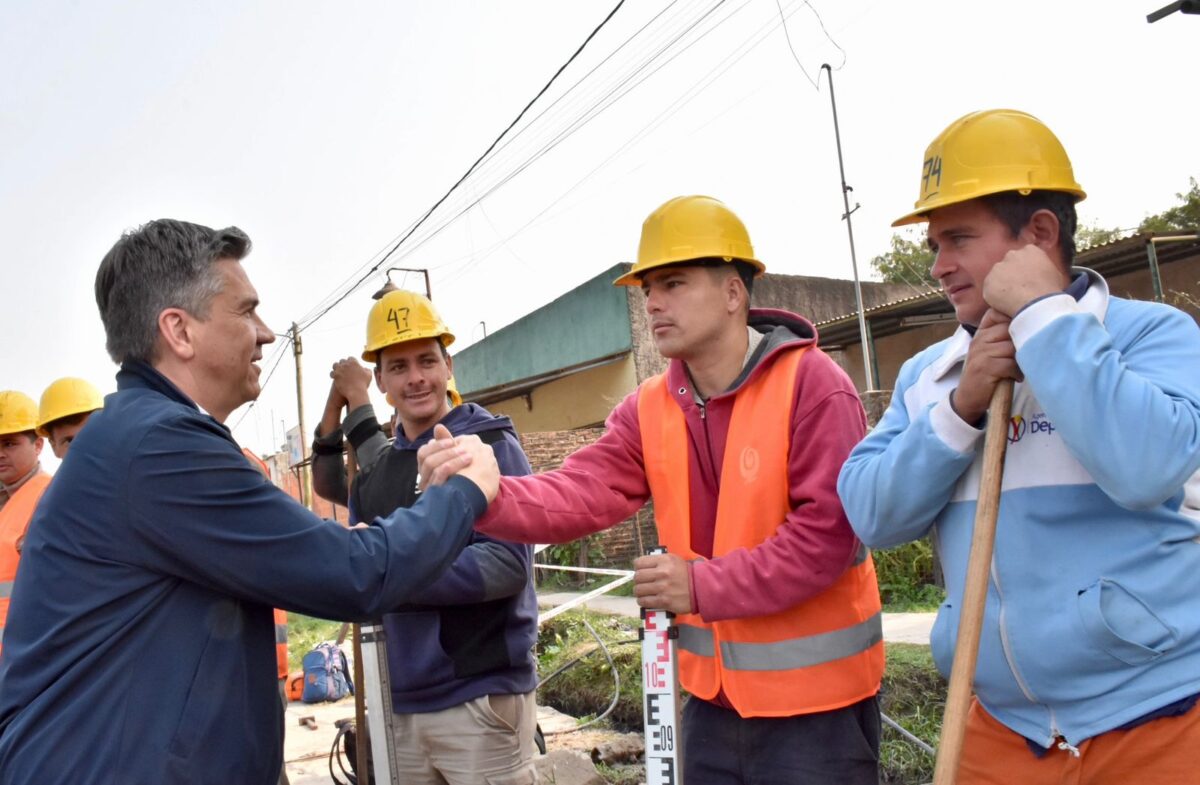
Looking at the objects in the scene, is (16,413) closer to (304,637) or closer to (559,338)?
(304,637)

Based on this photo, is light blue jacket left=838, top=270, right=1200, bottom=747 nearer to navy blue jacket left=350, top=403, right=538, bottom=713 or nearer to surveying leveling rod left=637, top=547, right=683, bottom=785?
surveying leveling rod left=637, top=547, right=683, bottom=785

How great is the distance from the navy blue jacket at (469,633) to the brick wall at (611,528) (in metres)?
10.8

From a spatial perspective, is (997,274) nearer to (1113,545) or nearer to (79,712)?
(1113,545)

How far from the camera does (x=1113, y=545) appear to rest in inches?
72.6

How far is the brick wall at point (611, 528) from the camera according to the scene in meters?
15.2

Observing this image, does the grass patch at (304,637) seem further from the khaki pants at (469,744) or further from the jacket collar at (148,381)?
the jacket collar at (148,381)

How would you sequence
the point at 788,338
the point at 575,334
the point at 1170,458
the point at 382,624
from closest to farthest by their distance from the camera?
the point at 1170,458 → the point at 788,338 → the point at 382,624 → the point at 575,334

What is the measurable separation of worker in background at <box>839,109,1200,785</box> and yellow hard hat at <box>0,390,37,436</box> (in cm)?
512

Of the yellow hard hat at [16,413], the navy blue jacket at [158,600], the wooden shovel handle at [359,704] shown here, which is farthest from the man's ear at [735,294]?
the yellow hard hat at [16,413]

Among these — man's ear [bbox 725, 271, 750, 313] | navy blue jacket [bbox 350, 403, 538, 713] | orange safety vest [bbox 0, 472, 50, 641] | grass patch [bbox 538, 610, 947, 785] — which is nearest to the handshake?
navy blue jacket [bbox 350, 403, 538, 713]

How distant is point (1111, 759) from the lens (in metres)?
1.81

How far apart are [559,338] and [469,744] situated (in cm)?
2131

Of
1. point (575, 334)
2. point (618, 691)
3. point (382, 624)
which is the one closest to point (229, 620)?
point (382, 624)

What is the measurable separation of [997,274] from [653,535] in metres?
14.0
